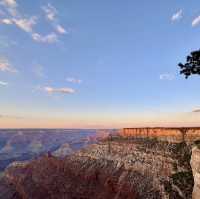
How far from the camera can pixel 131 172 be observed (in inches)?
3135

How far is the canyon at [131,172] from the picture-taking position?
59.1 m

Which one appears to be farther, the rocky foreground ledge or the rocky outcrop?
the rocky foreground ledge

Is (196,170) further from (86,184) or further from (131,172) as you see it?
(86,184)

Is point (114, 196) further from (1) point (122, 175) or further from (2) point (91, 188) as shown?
(2) point (91, 188)

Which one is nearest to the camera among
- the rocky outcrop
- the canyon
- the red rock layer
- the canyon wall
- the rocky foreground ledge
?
the rocky outcrop

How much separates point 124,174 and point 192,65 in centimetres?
4885

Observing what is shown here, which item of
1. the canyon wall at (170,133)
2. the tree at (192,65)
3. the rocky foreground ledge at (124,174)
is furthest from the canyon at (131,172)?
the tree at (192,65)

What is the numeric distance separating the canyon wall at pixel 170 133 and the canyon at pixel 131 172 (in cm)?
33

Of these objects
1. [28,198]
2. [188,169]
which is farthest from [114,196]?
[28,198]

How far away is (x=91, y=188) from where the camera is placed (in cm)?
8938

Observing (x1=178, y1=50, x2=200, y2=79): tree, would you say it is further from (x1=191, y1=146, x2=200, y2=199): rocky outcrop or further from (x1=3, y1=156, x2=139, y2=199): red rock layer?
(x1=3, y1=156, x2=139, y2=199): red rock layer

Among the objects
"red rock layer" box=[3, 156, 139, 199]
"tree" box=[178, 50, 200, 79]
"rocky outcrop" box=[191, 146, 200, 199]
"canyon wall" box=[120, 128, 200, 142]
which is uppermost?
"tree" box=[178, 50, 200, 79]

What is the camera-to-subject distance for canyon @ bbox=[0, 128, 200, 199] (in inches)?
2325

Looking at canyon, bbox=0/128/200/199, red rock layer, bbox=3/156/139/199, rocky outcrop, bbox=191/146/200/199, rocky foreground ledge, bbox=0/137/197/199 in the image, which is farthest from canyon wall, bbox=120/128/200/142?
rocky outcrop, bbox=191/146/200/199
